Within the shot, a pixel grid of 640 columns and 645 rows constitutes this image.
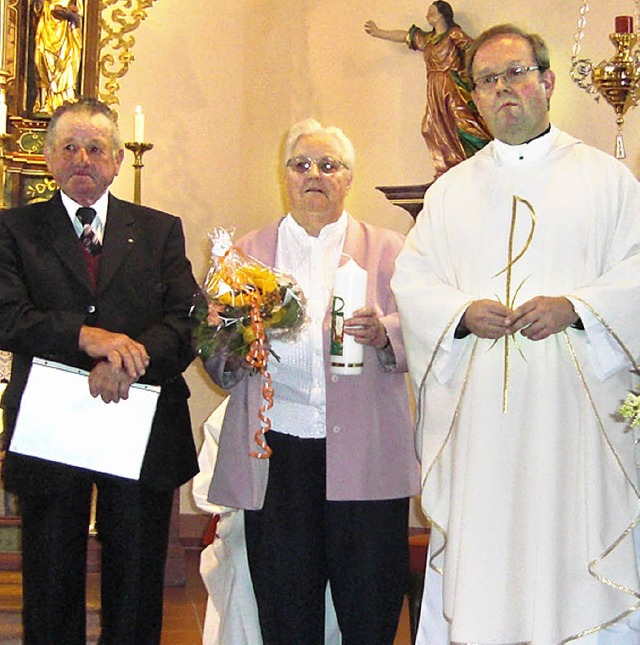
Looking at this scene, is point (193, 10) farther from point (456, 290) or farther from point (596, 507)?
point (596, 507)

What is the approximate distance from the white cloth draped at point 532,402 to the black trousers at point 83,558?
753mm

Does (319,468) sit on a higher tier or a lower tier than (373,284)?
lower

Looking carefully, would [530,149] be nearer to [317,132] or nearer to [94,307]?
[317,132]

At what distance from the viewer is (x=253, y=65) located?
6.70m

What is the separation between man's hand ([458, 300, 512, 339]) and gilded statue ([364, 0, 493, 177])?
3.39 meters

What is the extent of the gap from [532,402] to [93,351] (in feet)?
3.61

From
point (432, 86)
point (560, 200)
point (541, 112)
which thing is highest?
point (432, 86)

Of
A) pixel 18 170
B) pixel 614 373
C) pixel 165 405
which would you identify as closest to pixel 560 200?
pixel 614 373

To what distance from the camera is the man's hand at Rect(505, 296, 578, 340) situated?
290 cm

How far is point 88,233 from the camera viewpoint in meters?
3.41

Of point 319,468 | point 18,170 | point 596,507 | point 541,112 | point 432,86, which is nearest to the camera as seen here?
point 596,507

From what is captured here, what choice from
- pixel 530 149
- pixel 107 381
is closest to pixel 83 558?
pixel 107 381

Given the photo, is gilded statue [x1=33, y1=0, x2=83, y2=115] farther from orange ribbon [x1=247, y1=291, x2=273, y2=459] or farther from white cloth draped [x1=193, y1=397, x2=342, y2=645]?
orange ribbon [x1=247, y1=291, x2=273, y2=459]

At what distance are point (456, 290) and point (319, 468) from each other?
63 cm
